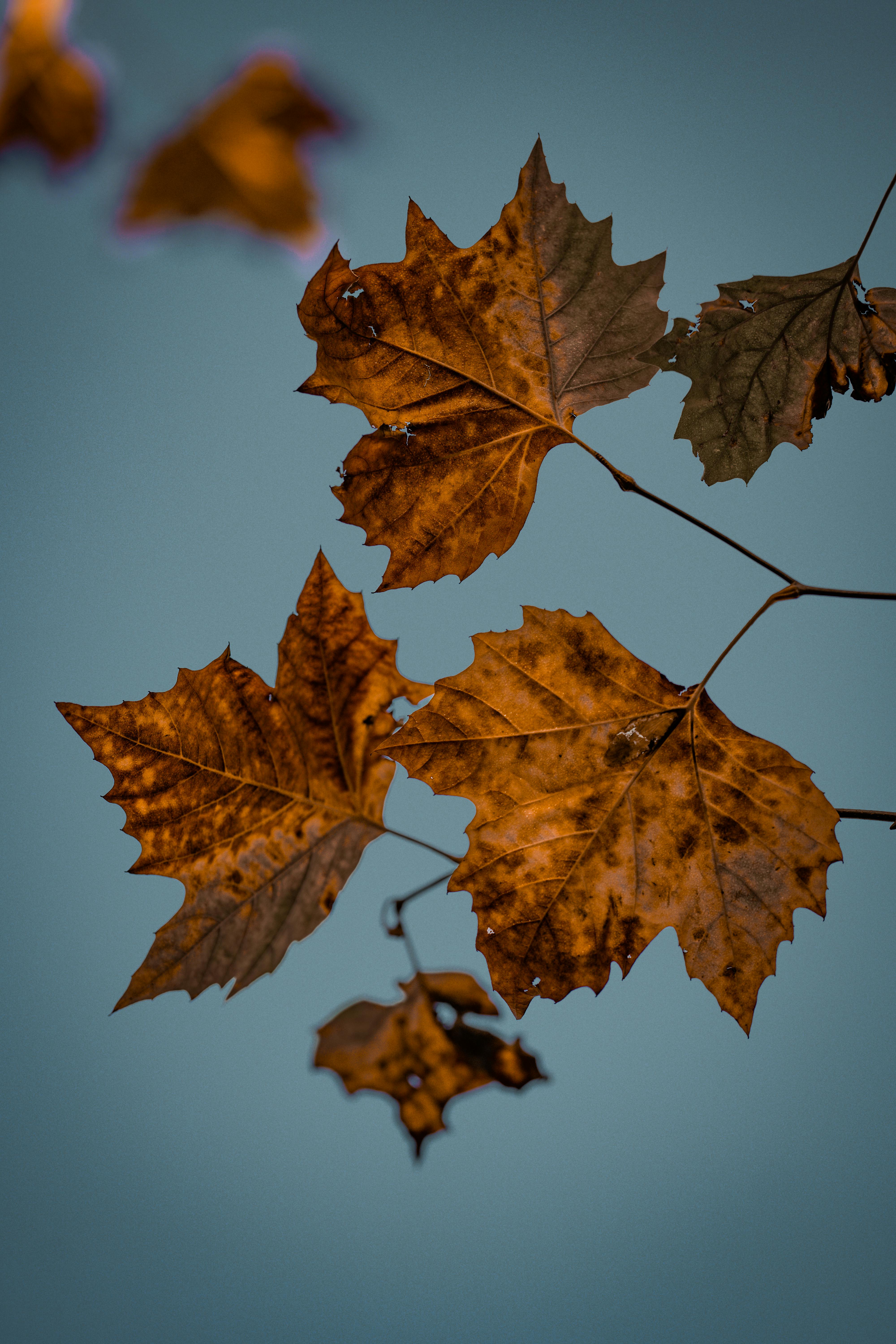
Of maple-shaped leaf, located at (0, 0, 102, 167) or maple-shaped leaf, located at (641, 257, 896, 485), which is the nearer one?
maple-shaped leaf, located at (641, 257, 896, 485)

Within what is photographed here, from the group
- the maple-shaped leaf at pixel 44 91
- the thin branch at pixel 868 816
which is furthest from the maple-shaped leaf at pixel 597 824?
the maple-shaped leaf at pixel 44 91

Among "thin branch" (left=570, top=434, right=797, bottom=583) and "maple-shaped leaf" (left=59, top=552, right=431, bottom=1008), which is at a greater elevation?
"thin branch" (left=570, top=434, right=797, bottom=583)

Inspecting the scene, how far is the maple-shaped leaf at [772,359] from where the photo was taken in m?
0.54

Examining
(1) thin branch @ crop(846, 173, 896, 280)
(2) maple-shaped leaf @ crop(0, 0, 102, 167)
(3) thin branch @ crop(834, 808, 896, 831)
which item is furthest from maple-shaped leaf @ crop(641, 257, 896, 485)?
(2) maple-shaped leaf @ crop(0, 0, 102, 167)

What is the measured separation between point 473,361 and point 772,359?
22 cm

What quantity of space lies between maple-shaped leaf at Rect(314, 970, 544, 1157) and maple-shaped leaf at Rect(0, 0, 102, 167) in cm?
125

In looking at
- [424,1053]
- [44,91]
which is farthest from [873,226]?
[44,91]

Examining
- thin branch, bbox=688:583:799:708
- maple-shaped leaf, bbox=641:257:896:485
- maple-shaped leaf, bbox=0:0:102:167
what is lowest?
thin branch, bbox=688:583:799:708

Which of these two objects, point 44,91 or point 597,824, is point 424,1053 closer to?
point 597,824

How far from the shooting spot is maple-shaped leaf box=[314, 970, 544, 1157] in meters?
0.47

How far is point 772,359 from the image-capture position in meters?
0.55

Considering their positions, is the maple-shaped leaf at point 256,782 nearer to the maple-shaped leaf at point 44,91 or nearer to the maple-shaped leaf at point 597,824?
the maple-shaped leaf at point 597,824

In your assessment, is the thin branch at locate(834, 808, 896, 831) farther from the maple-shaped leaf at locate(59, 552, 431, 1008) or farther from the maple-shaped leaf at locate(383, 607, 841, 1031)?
the maple-shaped leaf at locate(59, 552, 431, 1008)

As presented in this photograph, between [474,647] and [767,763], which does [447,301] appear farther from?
[767,763]
